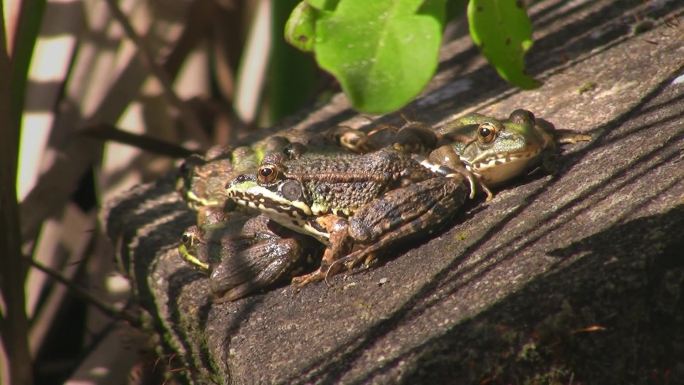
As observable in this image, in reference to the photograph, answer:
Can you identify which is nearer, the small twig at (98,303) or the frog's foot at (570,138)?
the frog's foot at (570,138)

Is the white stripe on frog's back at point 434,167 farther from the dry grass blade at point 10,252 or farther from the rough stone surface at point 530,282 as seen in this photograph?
the dry grass blade at point 10,252

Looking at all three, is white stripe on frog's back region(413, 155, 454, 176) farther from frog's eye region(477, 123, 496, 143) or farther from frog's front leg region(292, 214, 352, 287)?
frog's front leg region(292, 214, 352, 287)

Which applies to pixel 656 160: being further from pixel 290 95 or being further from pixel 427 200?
pixel 290 95

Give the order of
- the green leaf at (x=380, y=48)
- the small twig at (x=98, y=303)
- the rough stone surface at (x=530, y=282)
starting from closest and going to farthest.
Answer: the green leaf at (x=380, y=48)
the rough stone surface at (x=530, y=282)
the small twig at (x=98, y=303)

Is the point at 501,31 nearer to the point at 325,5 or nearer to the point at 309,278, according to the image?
the point at 325,5

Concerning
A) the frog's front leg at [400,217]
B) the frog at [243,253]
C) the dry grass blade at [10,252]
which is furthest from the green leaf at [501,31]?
the dry grass blade at [10,252]

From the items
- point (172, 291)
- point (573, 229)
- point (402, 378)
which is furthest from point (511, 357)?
point (172, 291)

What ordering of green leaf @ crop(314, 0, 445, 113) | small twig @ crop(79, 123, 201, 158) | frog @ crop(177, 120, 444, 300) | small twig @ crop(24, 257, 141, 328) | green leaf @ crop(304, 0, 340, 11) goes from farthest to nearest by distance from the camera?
small twig @ crop(79, 123, 201, 158), small twig @ crop(24, 257, 141, 328), frog @ crop(177, 120, 444, 300), green leaf @ crop(304, 0, 340, 11), green leaf @ crop(314, 0, 445, 113)

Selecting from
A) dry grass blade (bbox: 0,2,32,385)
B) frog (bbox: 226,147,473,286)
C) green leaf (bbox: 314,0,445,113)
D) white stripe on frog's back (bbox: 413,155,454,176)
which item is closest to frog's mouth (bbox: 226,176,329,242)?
frog (bbox: 226,147,473,286)
